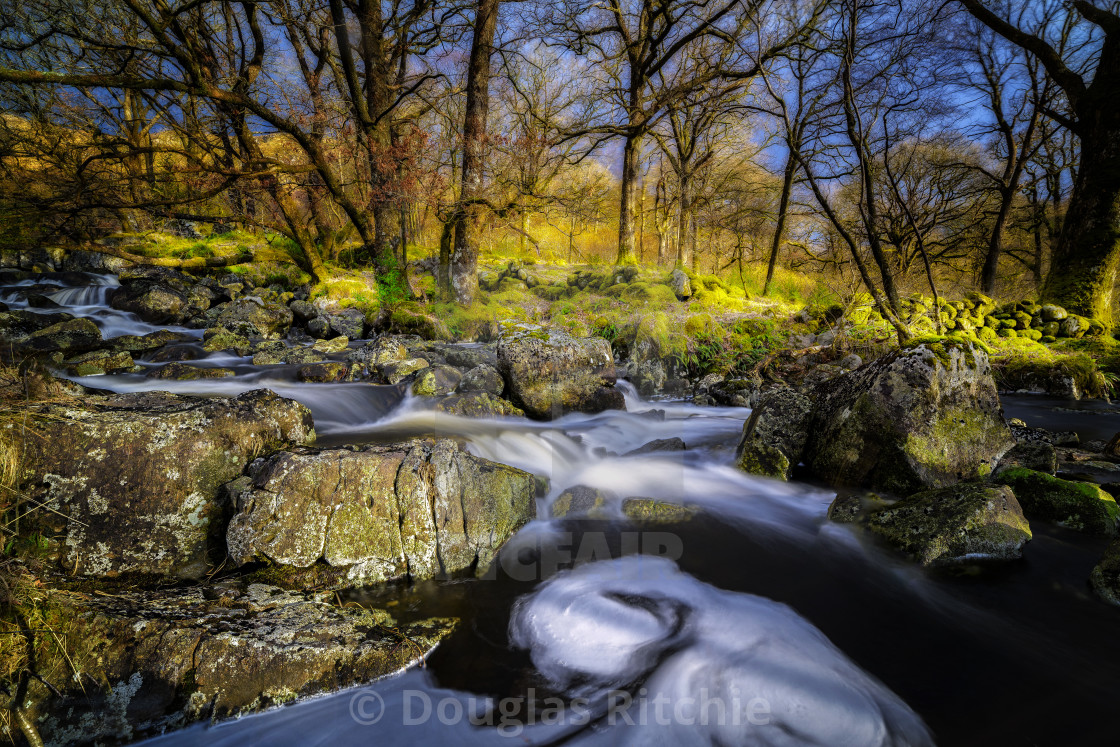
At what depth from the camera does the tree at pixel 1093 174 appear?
959 centimetres

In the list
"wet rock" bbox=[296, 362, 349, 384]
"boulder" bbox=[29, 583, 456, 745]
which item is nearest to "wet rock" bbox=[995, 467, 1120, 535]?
"boulder" bbox=[29, 583, 456, 745]

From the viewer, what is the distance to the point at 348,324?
1087 centimetres

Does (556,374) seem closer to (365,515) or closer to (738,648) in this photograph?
(365,515)

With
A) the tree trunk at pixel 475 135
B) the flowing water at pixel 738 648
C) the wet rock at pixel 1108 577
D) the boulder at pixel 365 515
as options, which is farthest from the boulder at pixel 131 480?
the tree trunk at pixel 475 135

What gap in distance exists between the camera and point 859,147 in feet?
18.7

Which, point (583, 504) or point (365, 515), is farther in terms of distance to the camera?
point (583, 504)

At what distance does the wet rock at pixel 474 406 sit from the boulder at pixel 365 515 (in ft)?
8.78

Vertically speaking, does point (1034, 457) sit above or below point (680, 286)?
below

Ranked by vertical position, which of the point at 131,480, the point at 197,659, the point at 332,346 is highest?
the point at 332,346

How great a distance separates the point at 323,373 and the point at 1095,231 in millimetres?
16363

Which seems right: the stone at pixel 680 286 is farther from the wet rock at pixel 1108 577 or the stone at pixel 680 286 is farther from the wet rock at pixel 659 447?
the wet rock at pixel 1108 577

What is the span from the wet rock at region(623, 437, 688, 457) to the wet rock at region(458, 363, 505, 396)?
211cm

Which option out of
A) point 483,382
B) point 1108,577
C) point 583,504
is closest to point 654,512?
point 583,504

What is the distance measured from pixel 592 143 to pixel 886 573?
1303cm
